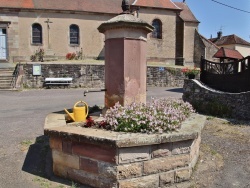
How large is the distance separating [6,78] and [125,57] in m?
15.2

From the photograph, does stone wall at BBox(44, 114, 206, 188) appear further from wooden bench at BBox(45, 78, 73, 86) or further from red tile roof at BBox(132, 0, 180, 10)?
red tile roof at BBox(132, 0, 180, 10)

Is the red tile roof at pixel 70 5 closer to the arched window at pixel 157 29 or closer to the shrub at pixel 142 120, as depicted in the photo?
the arched window at pixel 157 29

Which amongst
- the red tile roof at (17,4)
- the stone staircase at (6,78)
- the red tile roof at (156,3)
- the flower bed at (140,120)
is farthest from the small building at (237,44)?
the flower bed at (140,120)

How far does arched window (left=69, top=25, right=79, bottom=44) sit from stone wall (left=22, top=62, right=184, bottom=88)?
6.60m

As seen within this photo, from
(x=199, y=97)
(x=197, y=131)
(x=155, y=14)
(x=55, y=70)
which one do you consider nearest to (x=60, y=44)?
(x=55, y=70)

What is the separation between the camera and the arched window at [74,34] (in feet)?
80.8

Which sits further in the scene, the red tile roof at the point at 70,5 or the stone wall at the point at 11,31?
the red tile roof at the point at 70,5

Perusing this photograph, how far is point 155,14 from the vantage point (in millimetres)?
26391

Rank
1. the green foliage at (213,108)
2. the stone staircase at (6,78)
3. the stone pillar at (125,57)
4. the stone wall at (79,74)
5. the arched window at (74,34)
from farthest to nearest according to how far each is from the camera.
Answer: the arched window at (74,34)
the stone wall at (79,74)
the stone staircase at (6,78)
the green foliage at (213,108)
the stone pillar at (125,57)

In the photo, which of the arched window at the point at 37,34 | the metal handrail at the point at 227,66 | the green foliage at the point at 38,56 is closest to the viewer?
the metal handrail at the point at 227,66

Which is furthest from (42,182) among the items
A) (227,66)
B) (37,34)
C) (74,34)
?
(74,34)

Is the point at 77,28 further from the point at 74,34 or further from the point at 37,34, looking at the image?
the point at 37,34

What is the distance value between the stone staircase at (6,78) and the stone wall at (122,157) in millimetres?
14275

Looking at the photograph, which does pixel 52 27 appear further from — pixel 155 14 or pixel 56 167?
pixel 56 167
